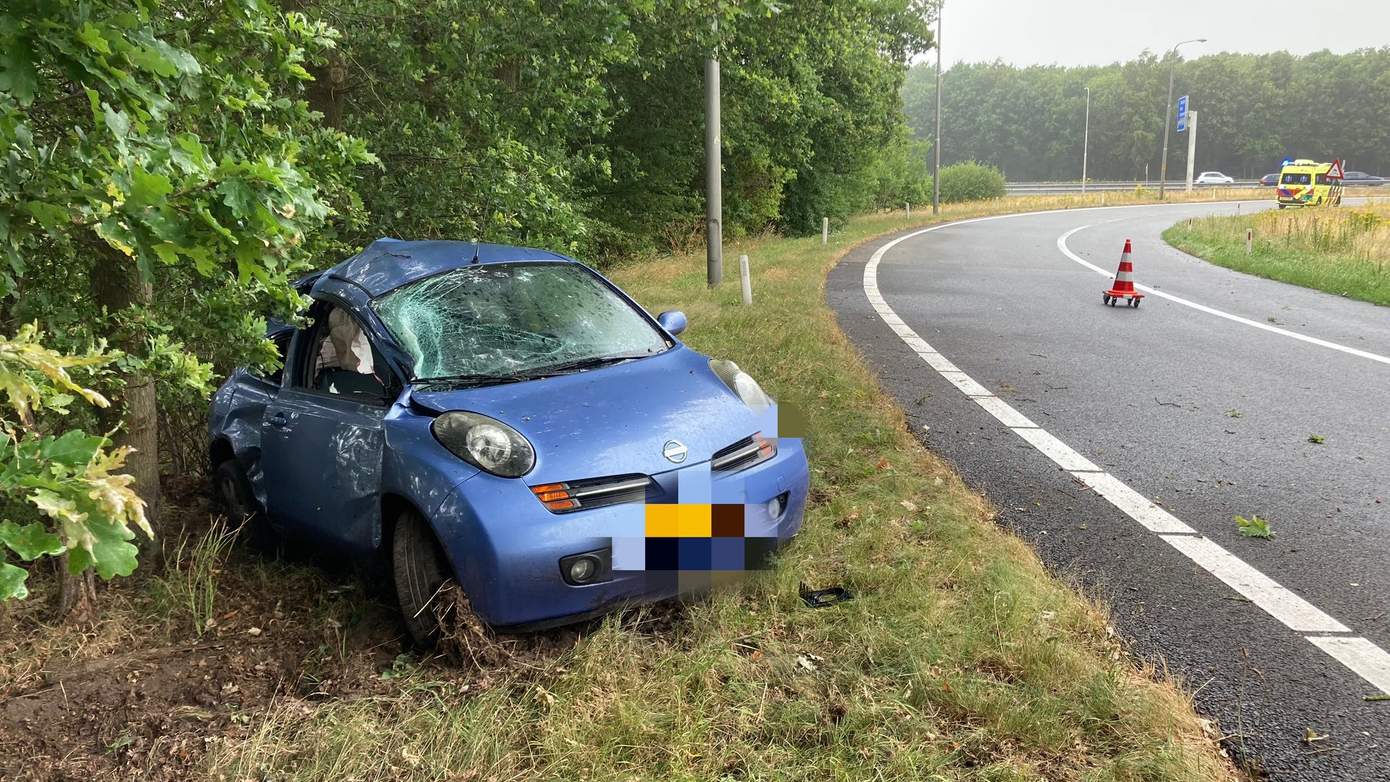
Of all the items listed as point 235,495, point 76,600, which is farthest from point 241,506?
point 76,600

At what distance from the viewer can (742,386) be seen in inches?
155

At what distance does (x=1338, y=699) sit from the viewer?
2.89 m

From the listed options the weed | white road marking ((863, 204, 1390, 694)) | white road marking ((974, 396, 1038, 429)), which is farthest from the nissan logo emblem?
white road marking ((974, 396, 1038, 429))

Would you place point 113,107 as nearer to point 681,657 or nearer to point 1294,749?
point 681,657

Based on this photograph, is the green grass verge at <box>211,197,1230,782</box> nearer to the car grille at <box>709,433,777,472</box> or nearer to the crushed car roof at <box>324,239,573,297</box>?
the car grille at <box>709,433,777,472</box>

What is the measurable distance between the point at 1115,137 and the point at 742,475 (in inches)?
4736

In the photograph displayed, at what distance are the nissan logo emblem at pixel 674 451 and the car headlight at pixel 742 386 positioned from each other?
1.79 ft

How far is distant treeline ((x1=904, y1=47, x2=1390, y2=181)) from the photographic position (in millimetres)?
95812

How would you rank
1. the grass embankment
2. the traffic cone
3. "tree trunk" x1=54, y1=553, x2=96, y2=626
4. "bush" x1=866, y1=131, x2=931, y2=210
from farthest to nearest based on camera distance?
"bush" x1=866, y1=131, x2=931, y2=210 → the grass embankment → the traffic cone → "tree trunk" x1=54, y1=553, x2=96, y2=626

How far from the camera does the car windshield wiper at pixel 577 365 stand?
381cm

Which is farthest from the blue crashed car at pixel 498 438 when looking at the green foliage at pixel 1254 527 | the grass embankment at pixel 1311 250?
the grass embankment at pixel 1311 250

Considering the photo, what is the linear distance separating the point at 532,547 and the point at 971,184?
58.5m

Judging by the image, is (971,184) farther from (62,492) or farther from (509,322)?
(62,492)

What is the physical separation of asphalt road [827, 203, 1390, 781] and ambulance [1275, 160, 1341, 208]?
118ft
